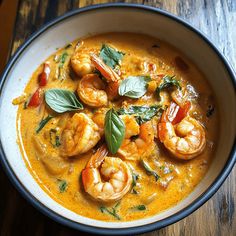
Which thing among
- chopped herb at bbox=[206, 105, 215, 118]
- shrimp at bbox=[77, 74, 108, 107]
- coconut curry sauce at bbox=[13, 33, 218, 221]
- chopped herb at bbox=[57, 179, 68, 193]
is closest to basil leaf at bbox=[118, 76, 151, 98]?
coconut curry sauce at bbox=[13, 33, 218, 221]

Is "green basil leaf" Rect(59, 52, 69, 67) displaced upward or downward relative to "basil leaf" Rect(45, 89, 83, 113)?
upward

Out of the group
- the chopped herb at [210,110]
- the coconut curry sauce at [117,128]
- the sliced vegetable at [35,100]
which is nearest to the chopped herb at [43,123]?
the coconut curry sauce at [117,128]

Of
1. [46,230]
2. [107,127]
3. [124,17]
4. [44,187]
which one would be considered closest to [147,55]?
[124,17]

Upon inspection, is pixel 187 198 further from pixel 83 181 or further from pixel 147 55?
pixel 147 55

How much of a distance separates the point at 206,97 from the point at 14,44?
1.18 m

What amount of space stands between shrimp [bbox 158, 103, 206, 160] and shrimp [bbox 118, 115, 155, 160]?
0.22 feet

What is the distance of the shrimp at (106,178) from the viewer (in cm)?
205

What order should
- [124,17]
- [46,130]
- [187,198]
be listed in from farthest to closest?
1. [124,17]
2. [46,130]
3. [187,198]

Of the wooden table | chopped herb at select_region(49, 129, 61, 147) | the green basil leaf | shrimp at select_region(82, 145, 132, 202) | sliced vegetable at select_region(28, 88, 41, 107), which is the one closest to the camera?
shrimp at select_region(82, 145, 132, 202)

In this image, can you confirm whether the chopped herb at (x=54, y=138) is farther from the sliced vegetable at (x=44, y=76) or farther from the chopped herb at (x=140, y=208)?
the chopped herb at (x=140, y=208)

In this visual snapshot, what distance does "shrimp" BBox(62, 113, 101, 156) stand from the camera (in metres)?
2.15

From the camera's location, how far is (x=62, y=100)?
2344 mm

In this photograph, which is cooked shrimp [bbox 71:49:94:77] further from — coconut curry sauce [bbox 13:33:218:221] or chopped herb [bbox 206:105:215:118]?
chopped herb [bbox 206:105:215:118]

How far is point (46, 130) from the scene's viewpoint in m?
2.33
